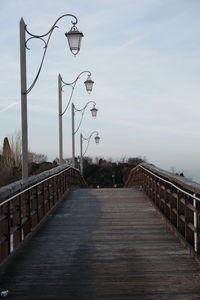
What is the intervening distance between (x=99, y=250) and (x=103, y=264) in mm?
888

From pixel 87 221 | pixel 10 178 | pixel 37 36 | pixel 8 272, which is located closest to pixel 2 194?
pixel 8 272

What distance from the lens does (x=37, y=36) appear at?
33.4 ft

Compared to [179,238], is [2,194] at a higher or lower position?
higher

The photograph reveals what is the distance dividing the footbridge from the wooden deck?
0.01 m

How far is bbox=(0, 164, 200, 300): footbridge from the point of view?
5371 millimetres

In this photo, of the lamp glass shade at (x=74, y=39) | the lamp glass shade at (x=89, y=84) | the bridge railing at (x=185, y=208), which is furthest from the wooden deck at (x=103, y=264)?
the lamp glass shade at (x=89, y=84)

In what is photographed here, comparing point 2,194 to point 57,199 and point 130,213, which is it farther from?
point 57,199

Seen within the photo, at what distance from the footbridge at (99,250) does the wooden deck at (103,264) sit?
11 millimetres

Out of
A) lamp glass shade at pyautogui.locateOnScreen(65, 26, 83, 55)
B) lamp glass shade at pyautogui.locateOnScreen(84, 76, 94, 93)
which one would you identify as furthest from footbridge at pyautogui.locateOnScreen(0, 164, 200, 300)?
lamp glass shade at pyautogui.locateOnScreen(84, 76, 94, 93)

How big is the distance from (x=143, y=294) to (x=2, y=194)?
2.34 meters

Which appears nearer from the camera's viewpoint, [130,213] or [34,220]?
[34,220]

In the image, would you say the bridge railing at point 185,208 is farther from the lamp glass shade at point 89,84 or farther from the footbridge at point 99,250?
Result: the lamp glass shade at point 89,84

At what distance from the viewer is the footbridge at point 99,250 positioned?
537 centimetres

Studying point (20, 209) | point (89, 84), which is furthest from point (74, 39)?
point (89, 84)
